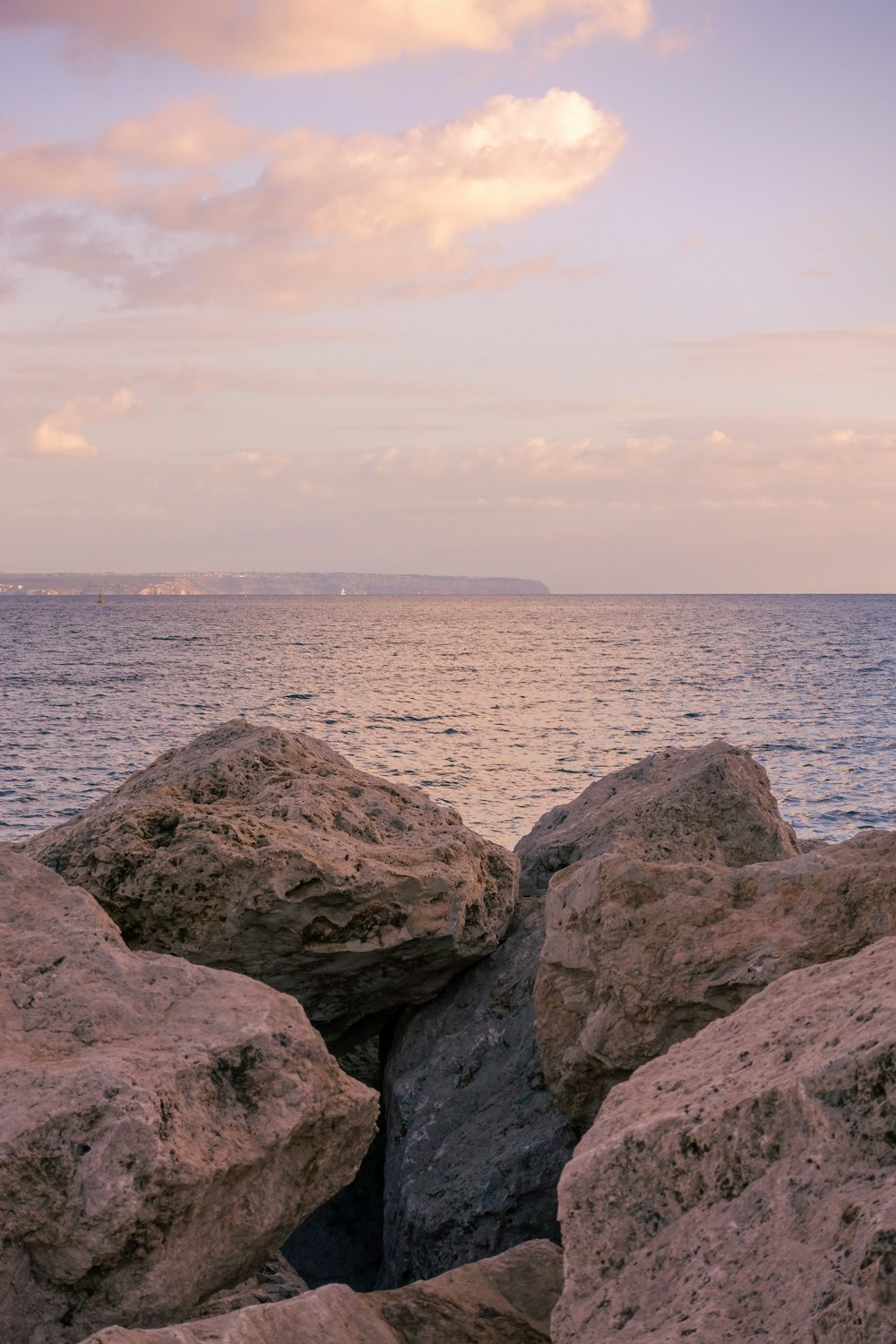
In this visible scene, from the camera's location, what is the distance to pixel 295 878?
21.3 feet

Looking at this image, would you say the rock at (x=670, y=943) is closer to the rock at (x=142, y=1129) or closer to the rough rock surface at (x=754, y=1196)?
the rock at (x=142, y=1129)

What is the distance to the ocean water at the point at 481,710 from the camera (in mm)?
27688

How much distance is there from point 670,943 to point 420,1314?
2.08 metres

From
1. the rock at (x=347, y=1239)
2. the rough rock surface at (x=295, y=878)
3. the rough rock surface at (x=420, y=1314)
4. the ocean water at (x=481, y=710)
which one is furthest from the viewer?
the ocean water at (x=481, y=710)

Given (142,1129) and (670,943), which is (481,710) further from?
(142,1129)

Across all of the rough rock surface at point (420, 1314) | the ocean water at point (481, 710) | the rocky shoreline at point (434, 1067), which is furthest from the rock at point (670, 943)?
the ocean water at point (481, 710)

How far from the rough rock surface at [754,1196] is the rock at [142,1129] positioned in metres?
1.33

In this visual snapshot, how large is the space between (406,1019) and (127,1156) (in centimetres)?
403

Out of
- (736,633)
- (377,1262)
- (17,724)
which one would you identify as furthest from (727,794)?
(736,633)

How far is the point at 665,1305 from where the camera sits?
122 inches

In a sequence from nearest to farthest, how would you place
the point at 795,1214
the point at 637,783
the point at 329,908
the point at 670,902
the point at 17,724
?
the point at 795,1214, the point at 670,902, the point at 329,908, the point at 637,783, the point at 17,724

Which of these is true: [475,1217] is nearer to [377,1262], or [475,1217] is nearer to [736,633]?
[377,1262]

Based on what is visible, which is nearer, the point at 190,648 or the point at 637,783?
the point at 637,783

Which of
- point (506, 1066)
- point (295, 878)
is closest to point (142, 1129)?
point (295, 878)
